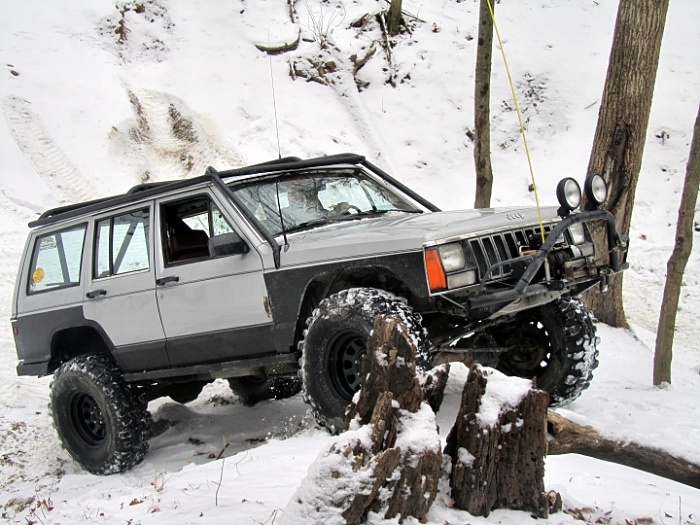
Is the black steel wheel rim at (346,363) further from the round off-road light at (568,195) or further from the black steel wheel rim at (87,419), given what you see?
the black steel wheel rim at (87,419)

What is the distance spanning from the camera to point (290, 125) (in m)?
16.8

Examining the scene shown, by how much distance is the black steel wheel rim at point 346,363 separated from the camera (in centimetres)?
460

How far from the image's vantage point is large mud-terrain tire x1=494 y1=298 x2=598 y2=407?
5074 mm

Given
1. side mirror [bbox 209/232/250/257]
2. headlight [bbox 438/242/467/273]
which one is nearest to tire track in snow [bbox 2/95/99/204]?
side mirror [bbox 209/232/250/257]

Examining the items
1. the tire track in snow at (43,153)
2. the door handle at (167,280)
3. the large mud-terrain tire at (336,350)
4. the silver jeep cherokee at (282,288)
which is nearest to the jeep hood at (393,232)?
the silver jeep cherokee at (282,288)

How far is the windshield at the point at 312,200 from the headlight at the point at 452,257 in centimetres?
133

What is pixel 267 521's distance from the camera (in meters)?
3.16

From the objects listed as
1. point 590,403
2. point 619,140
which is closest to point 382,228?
point 590,403

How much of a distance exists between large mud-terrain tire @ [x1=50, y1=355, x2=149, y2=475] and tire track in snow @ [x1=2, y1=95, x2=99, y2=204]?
8104 millimetres

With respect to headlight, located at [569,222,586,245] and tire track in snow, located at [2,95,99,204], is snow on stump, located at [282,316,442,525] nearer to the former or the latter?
headlight, located at [569,222,586,245]

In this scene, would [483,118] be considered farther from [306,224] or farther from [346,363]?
[346,363]

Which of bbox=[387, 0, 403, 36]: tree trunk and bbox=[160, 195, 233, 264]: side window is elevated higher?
bbox=[387, 0, 403, 36]: tree trunk

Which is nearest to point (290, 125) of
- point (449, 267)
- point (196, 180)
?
point (196, 180)

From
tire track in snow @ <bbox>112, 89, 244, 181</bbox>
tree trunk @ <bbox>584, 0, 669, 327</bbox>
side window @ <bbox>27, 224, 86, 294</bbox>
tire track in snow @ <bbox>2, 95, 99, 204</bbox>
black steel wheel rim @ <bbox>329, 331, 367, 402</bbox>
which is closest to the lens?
black steel wheel rim @ <bbox>329, 331, 367, 402</bbox>
